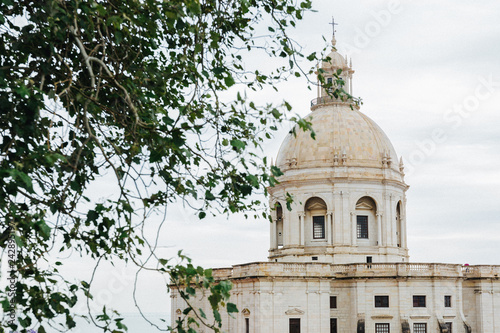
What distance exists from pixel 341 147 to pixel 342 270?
29.2 feet

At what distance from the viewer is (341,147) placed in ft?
163

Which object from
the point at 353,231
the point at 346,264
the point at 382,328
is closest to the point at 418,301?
the point at 382,328

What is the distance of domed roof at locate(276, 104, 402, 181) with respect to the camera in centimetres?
4944

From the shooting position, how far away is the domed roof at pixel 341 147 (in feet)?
162

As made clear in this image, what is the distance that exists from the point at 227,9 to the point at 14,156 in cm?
453

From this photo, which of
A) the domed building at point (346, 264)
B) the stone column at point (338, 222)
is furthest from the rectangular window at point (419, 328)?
Answer: the stone column at point (338, 222)

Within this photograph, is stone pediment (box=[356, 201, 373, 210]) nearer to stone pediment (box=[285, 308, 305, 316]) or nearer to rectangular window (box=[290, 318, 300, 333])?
stone pediment (box=[285, 308, 305, 316])

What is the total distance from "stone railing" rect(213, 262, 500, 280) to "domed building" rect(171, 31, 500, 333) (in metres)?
0.06

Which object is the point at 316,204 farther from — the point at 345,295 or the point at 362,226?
the point at 345,295

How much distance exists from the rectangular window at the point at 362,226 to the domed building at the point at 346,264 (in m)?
0.07

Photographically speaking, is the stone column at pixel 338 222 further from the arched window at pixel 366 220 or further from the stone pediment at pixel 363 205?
the stone pediment at pixel 363 205

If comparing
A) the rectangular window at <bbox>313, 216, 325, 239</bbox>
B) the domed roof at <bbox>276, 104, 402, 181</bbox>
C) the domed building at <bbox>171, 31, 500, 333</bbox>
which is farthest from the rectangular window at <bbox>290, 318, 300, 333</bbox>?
the domed roof at <bbox>276, 104, 402, 181</bbox>

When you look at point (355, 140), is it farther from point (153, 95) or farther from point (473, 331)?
point (153, 95)

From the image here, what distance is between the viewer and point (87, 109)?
378 inches
